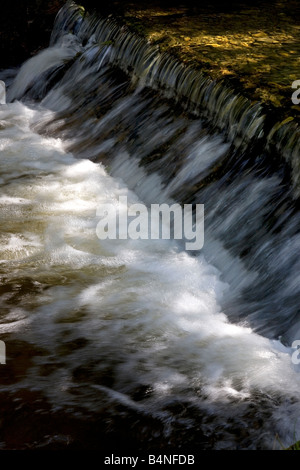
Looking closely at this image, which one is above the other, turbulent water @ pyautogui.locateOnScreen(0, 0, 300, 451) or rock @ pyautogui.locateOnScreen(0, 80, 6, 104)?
turbulent water @ pyautogui.locateOnScreen(0, 0, 300, 451)

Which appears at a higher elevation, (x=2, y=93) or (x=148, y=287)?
(x=148, y=287)

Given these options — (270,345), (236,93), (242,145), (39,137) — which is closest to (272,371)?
(270,345)

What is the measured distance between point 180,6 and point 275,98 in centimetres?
320

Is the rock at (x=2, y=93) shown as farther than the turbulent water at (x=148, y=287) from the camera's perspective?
Yes

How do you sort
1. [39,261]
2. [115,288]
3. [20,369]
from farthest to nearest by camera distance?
[39,261] < [115,288] < [20,369]

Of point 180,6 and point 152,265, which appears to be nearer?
point 152,265

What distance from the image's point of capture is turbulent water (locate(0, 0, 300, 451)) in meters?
3.27

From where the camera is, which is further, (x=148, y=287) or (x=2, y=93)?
(x=2, y=93)

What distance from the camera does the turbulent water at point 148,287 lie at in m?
3.27

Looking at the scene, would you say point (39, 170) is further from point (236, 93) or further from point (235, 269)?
point (235, 269)

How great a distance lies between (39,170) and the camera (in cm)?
652

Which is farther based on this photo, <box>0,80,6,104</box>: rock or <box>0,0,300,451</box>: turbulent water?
<box>0,80,6,104</box>: rock

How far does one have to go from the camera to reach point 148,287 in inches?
179

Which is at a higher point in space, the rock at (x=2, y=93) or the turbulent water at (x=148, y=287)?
the turbulent water at (x=148, y=287)
